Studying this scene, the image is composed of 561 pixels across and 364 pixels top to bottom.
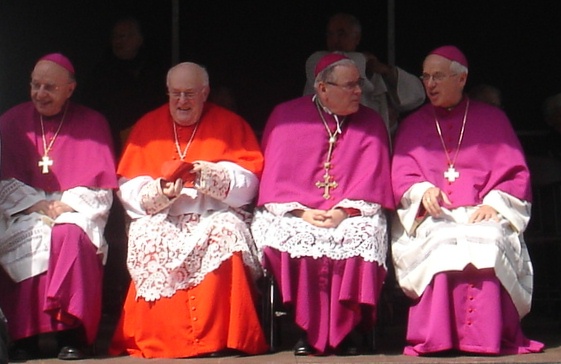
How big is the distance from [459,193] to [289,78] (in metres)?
2.84

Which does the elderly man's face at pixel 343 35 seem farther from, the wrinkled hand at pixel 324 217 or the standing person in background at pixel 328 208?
the wrinkled hand at pixel 324 217

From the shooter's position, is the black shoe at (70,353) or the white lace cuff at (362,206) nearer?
the black shoe at (70,353)

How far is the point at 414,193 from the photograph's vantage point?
26.2ft

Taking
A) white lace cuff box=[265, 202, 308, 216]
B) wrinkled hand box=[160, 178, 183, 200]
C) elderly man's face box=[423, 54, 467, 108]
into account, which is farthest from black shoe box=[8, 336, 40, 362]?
elderly man's face box=[423, 54, 467, 108]

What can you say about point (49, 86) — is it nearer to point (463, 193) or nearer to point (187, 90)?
point (187, 90)

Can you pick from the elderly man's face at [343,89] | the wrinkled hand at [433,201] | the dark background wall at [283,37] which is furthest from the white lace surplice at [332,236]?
the dark background wall at [283,37]

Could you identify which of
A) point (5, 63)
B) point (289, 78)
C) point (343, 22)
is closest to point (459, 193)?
point (343, 22)

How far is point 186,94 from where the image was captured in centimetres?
820

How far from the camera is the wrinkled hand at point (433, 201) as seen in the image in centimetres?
786

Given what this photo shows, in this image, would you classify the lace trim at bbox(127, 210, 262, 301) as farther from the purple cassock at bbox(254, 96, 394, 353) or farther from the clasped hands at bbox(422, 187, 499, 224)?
the clasped hands at bbox(422, 187, 499, 224)

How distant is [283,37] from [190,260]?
3.16m

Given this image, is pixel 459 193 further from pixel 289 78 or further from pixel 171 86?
pixel 289 78

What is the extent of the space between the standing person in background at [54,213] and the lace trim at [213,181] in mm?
551

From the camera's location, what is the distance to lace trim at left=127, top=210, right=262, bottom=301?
784 cm
